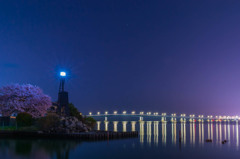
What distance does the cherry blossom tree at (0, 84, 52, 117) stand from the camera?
52.8m

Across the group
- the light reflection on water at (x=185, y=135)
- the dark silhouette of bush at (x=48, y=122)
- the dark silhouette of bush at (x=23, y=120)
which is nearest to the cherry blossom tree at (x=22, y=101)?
the dark silhouette of bush at (x=23, y=120)

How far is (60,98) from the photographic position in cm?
5494

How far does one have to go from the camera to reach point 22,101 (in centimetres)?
5397

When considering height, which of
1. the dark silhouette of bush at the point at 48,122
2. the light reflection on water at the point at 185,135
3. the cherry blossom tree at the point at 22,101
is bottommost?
the light reflection on water at the point at 185,135

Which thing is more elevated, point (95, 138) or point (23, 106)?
point (23, 106)

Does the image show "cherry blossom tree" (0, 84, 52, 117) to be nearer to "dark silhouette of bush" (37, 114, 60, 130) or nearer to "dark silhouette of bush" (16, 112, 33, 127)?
"dark silhouette of bush" (16, 112, 33, 127)

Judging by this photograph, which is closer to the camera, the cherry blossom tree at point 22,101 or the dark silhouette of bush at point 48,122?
the dark silhouette of bush at point 48,122

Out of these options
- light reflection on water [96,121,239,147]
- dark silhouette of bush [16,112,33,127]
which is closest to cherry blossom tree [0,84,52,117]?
dark silhouette of bush [16,112,33,127]

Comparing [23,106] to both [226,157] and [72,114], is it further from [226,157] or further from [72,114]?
[226,157]

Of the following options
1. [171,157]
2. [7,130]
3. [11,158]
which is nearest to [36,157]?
[11,158]

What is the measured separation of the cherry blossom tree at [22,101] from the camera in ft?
173

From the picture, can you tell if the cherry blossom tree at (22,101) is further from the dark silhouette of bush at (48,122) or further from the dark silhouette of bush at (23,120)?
the dark silhouette of bush at (48,122)

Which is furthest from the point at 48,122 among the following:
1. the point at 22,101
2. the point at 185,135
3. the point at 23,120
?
the point at 185,135

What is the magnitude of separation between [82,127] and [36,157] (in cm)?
2212
